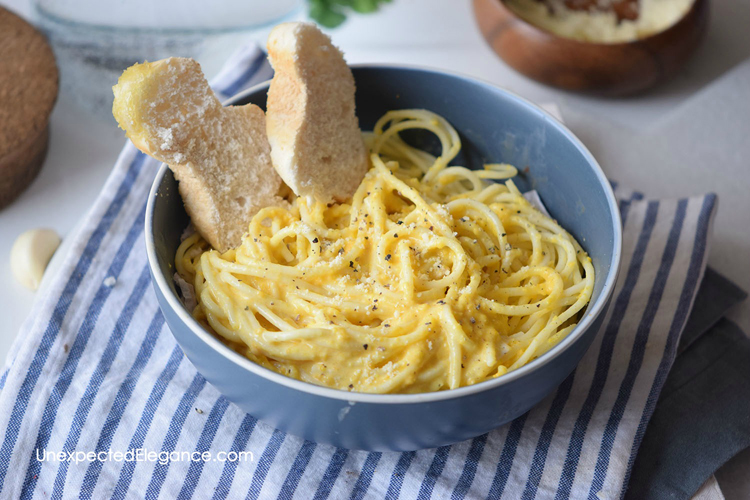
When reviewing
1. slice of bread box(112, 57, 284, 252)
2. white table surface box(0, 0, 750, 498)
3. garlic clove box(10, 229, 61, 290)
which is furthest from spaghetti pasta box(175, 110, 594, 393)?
white table surface box(0, 0, 750, 498)

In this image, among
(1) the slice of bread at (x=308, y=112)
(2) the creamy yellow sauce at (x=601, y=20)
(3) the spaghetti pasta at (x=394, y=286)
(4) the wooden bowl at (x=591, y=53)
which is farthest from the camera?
(2) the creamy yellow sauce at (x=601, y=20)

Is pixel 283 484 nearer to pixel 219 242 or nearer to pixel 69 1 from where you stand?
pixel 219 242

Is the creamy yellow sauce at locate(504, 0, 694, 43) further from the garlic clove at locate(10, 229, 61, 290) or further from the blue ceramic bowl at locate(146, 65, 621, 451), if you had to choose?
the garlic clove at locate(10, 229, 61, 290)

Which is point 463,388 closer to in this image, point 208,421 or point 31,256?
point 208,421

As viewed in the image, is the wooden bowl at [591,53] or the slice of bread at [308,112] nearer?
the slice of bread at [308,112]

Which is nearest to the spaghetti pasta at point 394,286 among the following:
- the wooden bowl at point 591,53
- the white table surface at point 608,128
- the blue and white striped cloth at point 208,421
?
the blue and white striped cloth at point 208,421

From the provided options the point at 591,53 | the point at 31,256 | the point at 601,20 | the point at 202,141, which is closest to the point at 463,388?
the point at 202,141

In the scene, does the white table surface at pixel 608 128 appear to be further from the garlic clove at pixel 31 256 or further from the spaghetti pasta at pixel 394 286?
the spaghetti pasta at pixel 394 286
